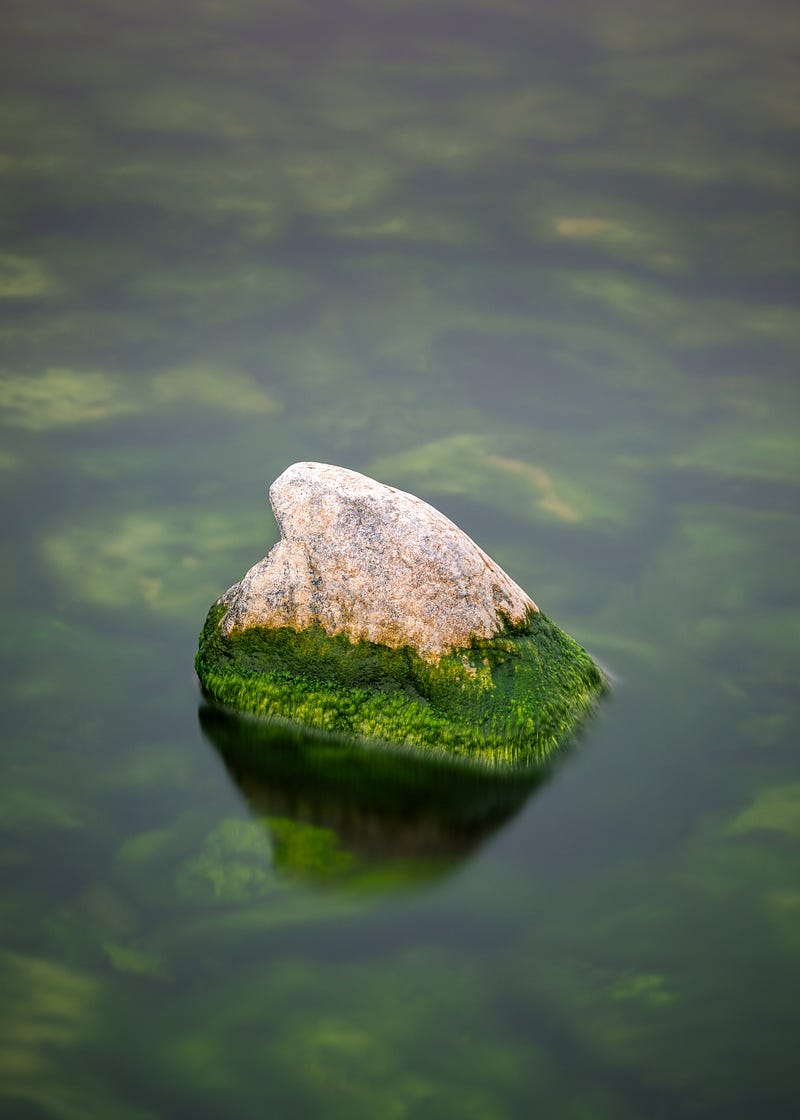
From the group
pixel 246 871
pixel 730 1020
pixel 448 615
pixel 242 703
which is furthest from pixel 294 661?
pixel 730 1020

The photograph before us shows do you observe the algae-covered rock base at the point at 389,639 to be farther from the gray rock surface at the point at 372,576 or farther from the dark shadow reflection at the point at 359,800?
the dark shadow reflection at the point at 359,800

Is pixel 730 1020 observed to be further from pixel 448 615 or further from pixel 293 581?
pixel 293 581

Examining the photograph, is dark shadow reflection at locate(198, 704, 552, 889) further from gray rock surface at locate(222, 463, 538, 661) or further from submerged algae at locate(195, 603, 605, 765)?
gray rock surface at locate(222, 463, 538, 661)

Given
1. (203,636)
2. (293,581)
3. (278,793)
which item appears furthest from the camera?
(203,636)

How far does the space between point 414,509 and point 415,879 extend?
7.49ft

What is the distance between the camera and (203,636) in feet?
26.9

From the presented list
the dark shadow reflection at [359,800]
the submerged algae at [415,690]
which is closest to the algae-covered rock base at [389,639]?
the submerged algae at [415,690]

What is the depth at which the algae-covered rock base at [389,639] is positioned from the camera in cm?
751

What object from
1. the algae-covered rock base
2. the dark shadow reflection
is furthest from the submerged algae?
the dark shadow reflection

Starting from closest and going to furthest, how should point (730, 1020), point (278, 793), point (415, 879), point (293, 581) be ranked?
point (730, 1020) < point (415, 879) < point (278, 793) < point (293, 581)

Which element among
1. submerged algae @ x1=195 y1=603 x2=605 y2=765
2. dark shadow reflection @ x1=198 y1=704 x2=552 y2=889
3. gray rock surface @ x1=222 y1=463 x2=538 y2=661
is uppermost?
gray rock surface @ x1=222 y1=463 x2=538 y2=661

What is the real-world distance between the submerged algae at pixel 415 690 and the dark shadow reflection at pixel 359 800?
112 mm

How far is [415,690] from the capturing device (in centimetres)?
757

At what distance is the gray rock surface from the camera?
24.8ft
